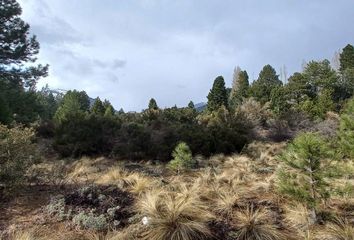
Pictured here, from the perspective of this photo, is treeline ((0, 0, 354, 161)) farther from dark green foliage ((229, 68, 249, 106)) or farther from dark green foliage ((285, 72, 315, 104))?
dark green foliage ((229, 68, 249, 106))

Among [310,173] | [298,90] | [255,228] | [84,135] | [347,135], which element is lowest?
[255,228]

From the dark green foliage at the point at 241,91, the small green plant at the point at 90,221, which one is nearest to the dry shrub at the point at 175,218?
the small green plant at the point at 90,221

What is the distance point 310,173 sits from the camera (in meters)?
6.43

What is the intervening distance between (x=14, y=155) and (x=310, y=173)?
5232 millimetres

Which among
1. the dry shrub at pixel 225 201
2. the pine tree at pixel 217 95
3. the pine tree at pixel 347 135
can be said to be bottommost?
the dry shrub at pixel 225 201

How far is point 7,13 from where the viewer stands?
23047 millimetres

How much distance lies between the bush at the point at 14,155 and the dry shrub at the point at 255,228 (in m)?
4.02

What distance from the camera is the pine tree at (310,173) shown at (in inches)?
251

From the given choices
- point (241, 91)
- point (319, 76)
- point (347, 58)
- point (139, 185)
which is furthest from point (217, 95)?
point (139, 185)

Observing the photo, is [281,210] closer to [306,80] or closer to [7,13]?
[7,13]

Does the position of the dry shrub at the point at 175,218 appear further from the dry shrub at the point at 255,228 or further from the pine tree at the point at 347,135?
the pine tree at the point at 347,135

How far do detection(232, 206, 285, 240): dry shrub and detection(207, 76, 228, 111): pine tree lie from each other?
3737 cm

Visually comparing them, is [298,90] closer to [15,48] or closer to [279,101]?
[279,101]

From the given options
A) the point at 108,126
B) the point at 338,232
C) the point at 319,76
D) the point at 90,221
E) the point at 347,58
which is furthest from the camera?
the point at 347,58
